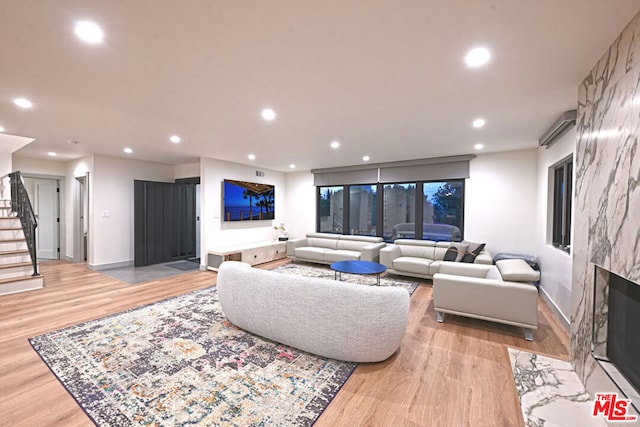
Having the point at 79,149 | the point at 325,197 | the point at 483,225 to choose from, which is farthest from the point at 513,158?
the point at 79,149

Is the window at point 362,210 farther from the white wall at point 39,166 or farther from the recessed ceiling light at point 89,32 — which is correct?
the white wall at point 39,166

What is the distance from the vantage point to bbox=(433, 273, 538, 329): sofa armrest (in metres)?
2.78

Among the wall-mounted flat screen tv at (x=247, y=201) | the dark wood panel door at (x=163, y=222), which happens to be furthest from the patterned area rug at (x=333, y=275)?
the dark wood panel door at (x=163, y=222)

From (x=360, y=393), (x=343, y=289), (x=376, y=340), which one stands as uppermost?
(x=343, y=289)

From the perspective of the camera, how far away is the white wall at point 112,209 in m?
5.71

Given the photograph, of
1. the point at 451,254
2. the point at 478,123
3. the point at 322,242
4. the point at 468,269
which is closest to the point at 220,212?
the point at 322,242

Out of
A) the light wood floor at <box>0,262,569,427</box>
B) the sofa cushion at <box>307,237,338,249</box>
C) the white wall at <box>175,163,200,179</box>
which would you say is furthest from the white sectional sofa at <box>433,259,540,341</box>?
the white wall at <box>175,163,200,179</box>

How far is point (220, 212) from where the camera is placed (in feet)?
20.1

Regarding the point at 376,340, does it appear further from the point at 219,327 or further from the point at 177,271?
the point at 177,271

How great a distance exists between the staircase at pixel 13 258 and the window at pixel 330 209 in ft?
18.9

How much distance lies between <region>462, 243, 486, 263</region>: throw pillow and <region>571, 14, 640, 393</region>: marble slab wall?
91.3 inches

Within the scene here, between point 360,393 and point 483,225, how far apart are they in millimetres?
4600

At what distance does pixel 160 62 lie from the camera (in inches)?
80.6

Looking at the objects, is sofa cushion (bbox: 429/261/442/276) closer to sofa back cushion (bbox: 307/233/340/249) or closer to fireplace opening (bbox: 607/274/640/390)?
sofa back cushion (bbox: 307/233/340/249)
